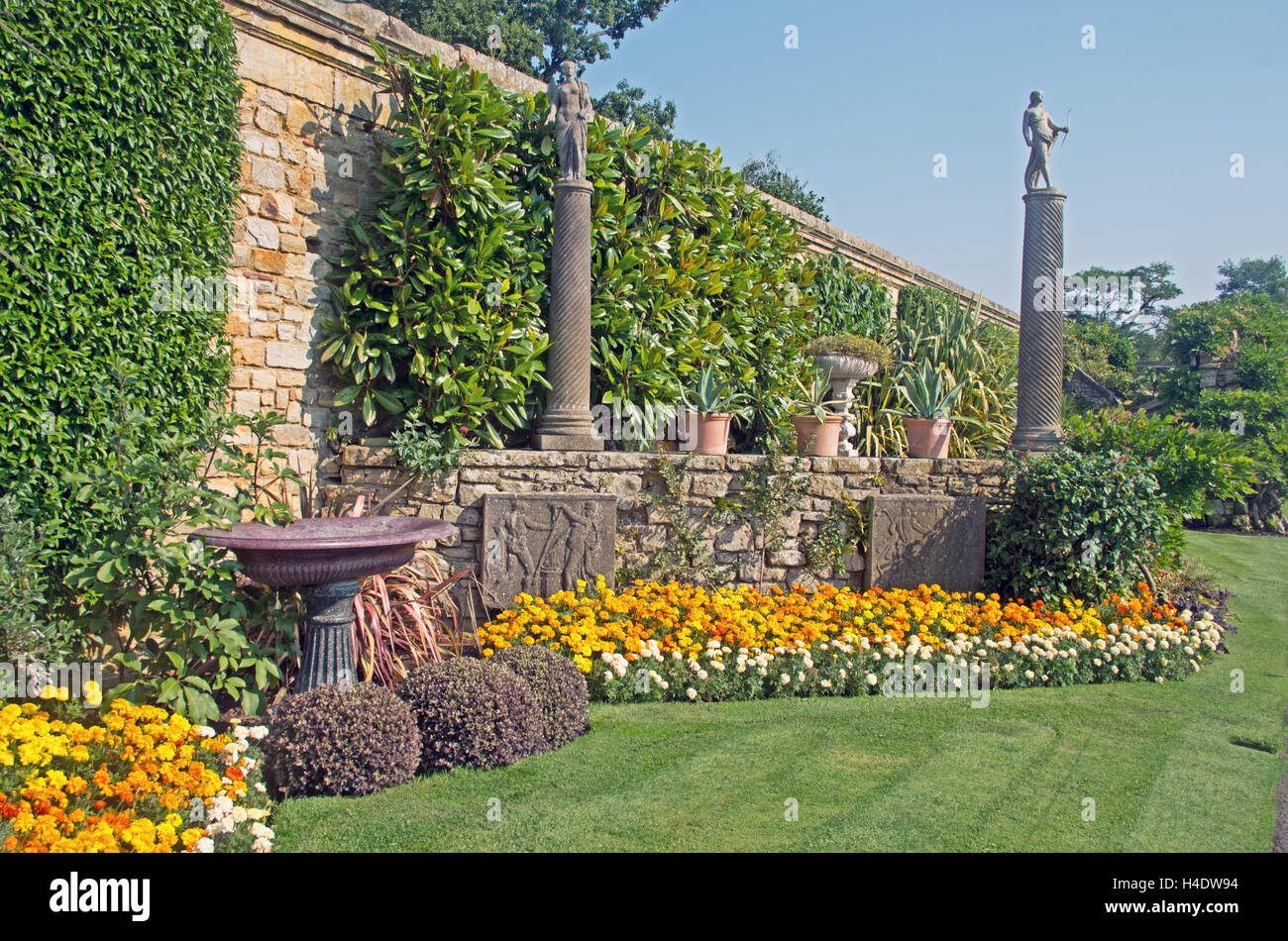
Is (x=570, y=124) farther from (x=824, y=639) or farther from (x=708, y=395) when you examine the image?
(x=824, y=639)

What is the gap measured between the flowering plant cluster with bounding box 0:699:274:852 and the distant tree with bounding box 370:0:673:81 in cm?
1808

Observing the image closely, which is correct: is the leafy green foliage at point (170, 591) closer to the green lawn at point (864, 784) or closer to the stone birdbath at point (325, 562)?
the stone birdbath at point (325, 562)

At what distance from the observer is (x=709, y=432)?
711cm

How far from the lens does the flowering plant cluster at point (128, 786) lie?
2.70 metres

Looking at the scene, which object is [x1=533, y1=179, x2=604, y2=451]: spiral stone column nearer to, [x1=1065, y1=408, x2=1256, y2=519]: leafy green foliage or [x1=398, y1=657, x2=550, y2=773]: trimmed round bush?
[x1=398, y1=657, x2=550, y2=773]: trimmed round bush

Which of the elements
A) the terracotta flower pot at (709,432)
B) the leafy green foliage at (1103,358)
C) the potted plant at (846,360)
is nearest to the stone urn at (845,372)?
the potted plant at (846,360)

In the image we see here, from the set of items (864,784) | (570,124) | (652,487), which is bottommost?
(864,784)

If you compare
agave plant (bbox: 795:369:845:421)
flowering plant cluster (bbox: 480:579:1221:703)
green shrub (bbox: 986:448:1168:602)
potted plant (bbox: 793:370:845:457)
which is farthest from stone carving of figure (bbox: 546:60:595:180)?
green shrub (bbox: 986:448:1168:602)

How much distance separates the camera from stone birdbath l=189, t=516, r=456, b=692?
3.84 m

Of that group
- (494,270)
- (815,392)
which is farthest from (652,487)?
(815,392)

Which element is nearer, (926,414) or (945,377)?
(926,414)

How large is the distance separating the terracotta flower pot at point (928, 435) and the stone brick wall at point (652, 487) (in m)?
0.66

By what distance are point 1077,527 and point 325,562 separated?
541 centimetres
